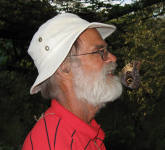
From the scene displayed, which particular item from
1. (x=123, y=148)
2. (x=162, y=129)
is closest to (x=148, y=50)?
(x=162, y=129)

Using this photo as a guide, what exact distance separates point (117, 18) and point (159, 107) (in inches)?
82.6

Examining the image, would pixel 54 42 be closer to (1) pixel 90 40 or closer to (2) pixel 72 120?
(1) pixel 90 40

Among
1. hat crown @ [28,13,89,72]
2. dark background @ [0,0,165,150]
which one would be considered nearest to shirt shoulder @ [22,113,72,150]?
hat crown @ [28,13,89,72]

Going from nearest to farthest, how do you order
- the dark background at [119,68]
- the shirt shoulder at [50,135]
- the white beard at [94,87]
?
the shirt shoulder at [50,135] → the white beard at [94,87] → the dark background at [119,68]

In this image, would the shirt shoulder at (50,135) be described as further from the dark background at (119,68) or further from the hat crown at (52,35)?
the dark background at (119,68)

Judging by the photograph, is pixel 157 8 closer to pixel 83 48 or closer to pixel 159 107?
pixel 159 107

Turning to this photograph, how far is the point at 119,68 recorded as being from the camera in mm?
3998

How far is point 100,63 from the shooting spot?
4.77 ft

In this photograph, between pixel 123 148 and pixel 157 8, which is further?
pixel 123 148

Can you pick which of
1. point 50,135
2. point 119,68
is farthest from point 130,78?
point 119,68

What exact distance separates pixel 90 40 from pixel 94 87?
309 millimetres

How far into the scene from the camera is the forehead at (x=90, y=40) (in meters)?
1.44

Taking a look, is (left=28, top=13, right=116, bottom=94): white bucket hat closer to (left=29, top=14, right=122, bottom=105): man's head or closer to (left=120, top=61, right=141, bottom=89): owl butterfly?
(left=29, top=14, right=122, bottom=105): man's head

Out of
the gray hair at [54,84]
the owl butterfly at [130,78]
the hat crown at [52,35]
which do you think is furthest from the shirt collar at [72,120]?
the owl butterfly at [130,78]
